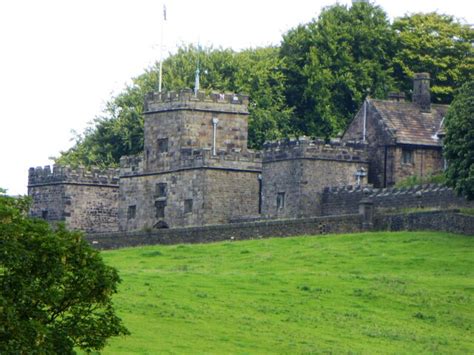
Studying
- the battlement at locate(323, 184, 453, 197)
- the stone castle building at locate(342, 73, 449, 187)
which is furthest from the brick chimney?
the battlement at locate(323, 184, 453, 197)

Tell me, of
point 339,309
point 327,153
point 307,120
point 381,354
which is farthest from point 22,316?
point 307,120

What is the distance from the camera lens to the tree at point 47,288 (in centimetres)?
4612

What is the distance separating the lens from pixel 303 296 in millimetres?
66250

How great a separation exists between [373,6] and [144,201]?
27.0m

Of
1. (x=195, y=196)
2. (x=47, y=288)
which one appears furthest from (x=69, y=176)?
(x=47, y=288)

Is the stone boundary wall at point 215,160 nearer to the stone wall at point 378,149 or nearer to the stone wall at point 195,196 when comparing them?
the stone wall at point 195,196

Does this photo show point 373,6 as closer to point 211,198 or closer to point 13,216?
point 211,198

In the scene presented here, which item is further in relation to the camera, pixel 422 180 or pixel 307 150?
pixel 307 150

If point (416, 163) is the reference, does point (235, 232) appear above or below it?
below

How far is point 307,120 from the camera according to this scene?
11562cm

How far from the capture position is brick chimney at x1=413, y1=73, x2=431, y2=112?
98.1 metres

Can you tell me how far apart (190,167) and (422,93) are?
13.0 m

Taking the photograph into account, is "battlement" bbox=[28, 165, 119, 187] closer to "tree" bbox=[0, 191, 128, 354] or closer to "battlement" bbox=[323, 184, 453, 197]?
"battlement" bbox=[323, 184, 453, 197]

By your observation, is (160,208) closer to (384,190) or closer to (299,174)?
(299,174)
